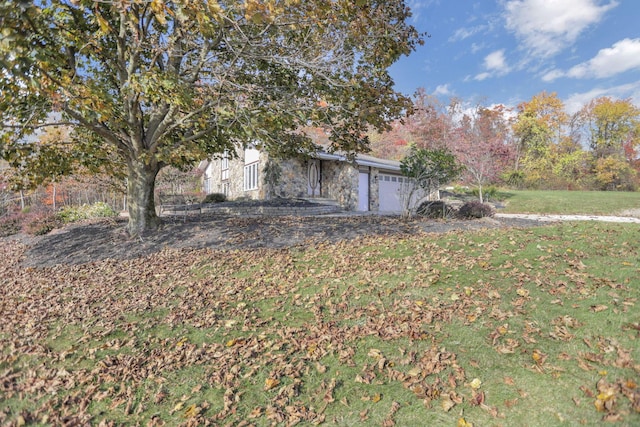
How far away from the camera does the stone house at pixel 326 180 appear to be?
16.2 meters

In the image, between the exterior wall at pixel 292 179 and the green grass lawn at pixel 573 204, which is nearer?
the green grass lawn at pixel 573 204

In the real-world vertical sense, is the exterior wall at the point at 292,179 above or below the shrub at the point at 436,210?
above

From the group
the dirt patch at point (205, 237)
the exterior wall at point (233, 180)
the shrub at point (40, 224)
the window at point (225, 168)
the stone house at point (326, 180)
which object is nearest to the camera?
the dirt patch at point (205, 237)

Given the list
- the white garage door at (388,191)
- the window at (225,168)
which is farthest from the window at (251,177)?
the white garage door at (388,191)

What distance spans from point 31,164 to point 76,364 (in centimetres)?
570

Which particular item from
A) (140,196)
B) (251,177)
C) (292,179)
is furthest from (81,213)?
(292,179)

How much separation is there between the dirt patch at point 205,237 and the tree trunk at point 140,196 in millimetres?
321

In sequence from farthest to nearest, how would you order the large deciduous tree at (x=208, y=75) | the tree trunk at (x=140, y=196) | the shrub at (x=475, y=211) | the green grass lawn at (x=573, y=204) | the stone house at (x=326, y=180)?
the stone house at (x=326, y=180), the green grass lawn at (x=573, y=204), the shrub at (x=475, y=211), the tree trunk at (x=140, y=196), the large deciduous tree at (x=208, y=75)

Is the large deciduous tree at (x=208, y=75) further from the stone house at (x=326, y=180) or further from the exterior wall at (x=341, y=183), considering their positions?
the exterior wall at (x=341, y=183)

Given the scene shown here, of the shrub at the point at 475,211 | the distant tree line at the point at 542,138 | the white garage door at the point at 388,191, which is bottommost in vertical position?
the shrub at the point at 475,211

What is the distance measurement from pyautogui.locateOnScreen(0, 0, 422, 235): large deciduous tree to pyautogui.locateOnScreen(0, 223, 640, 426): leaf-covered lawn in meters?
2.66

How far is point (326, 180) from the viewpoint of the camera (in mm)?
17688

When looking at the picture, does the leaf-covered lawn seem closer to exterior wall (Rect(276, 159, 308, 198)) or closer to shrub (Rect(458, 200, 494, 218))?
shrub (Rect(458, 200, 494, 218))

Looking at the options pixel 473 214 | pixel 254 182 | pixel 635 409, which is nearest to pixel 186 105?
pixel 635 409
